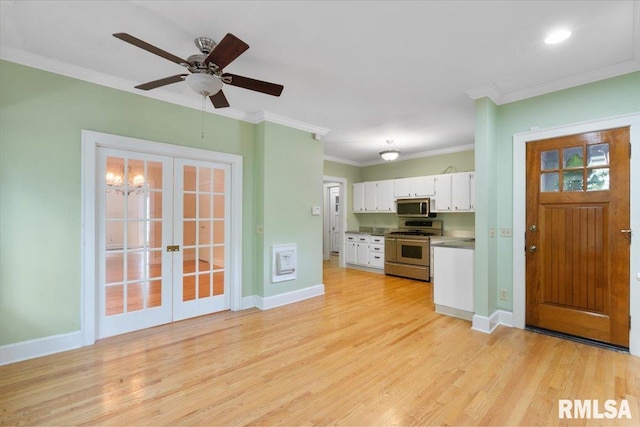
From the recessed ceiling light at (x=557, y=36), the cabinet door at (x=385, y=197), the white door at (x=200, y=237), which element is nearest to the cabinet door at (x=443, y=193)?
the cabinet door at (x=385, y=197)

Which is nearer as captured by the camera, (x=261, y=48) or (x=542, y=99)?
(x=261, y=48)

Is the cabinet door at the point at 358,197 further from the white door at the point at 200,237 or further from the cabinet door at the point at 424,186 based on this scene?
the white door at the point at 200,237

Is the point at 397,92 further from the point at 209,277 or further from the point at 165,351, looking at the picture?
the point at 165,351

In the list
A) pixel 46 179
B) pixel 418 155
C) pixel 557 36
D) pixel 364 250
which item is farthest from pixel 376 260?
pixel 46 179

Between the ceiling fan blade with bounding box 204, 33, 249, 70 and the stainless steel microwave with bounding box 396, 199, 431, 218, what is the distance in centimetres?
485

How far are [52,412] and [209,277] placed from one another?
6.27 ft

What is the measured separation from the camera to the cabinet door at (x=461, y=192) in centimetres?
535

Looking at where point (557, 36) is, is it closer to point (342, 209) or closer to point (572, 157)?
point (572, 157)

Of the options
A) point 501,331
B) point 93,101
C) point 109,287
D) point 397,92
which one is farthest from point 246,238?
point 501,331

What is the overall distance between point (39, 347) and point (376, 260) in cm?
531

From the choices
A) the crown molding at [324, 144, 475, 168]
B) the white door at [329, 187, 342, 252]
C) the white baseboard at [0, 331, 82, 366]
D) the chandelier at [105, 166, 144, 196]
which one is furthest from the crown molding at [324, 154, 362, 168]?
the white baseboard at [0, 331, 82, 366]

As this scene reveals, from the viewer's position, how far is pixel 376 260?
633cm

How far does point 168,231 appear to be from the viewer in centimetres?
333

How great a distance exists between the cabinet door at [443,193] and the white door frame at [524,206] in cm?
236
